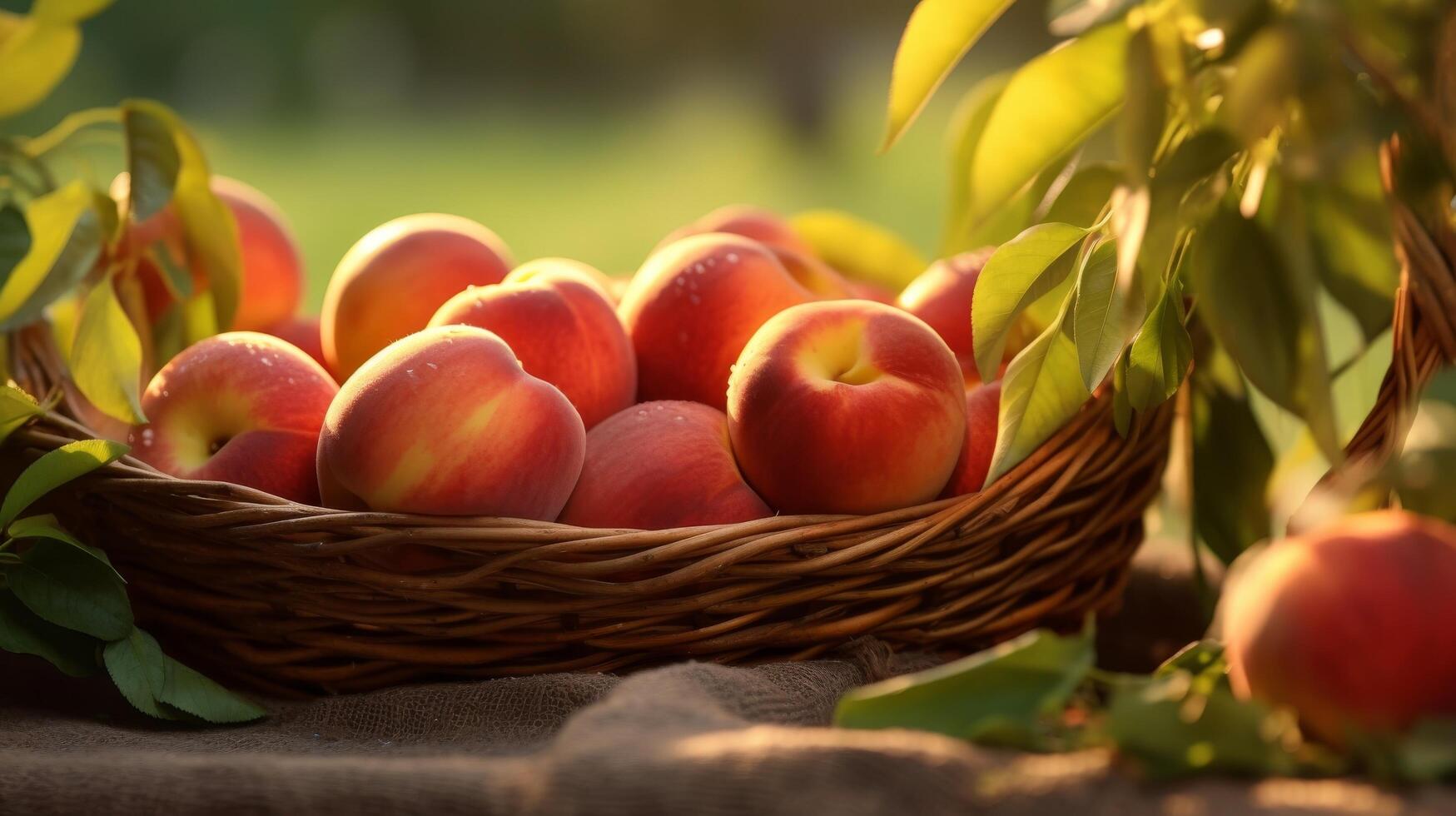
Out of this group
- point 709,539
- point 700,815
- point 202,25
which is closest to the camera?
point 700,815

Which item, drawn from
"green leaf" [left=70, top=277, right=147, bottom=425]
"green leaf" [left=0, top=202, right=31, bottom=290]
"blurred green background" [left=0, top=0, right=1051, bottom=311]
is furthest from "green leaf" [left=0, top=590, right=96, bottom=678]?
"blurred green background" [left=0, top=0, right=1051, bottom=311]

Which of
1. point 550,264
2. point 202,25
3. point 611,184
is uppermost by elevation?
point 202,25

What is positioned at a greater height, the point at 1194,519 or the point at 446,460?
the point at 446,460

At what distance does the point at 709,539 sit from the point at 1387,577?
268mm

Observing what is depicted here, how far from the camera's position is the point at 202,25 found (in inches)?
197

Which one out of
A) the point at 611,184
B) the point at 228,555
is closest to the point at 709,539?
the point at 228,555

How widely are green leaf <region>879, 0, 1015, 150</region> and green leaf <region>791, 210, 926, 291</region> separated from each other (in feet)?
1.12

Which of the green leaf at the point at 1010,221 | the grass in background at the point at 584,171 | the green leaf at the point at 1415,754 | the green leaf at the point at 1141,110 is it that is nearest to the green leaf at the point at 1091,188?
the green leaf at the point at 1010,221

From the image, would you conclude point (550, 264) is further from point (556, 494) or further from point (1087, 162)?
point (1087, 162)

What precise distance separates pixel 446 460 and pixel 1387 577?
378 mm

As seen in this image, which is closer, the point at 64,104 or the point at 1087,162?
the point at 1087,162

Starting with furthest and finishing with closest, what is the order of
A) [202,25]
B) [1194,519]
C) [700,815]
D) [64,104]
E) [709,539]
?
1. [202,25]
2. [64,104]
3. [1194,519]
4. [709,539]
5. [700,815]

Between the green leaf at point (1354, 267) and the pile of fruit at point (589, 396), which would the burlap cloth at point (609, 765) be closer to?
the pile of fruit at point (589, 396)

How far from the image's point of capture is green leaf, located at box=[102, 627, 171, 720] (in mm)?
569
